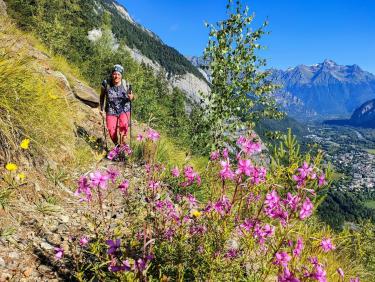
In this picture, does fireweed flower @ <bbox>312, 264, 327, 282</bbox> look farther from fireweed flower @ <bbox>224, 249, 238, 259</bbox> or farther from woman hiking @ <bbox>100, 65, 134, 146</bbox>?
woman hiking @ <bbox>100, 65, 134, 146</bbox>

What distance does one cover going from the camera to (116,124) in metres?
9.57

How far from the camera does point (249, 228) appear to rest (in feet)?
10.6

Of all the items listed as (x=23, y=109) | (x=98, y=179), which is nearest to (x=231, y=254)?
(x=98, y=179)

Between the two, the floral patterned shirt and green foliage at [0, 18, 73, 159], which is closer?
green foliage at [0, 18, 73, 159]

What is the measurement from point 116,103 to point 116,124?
57 centimetres

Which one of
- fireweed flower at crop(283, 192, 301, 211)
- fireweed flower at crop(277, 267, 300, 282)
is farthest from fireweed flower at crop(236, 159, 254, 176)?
fireweed flower at crop(277, 267, 300, 282)

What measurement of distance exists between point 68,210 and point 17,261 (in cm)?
158

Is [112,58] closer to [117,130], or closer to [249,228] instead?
[117,130]

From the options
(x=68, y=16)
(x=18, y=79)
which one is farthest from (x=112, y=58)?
(x=18, y=79)

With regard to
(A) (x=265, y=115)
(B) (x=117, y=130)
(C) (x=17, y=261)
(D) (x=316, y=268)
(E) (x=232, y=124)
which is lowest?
(C) (x=17, y=261)

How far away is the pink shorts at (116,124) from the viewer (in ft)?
30.8

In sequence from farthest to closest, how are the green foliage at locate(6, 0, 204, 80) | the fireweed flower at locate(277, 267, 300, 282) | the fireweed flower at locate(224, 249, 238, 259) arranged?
the green foliage at locate(6, 0, 204, 80)
the fireweed flower at locate(224, 249, 238, 259)
the fireweed flower at locate(277, 267, 300, 282)

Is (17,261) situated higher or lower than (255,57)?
lower

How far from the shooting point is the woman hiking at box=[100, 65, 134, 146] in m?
9.41
